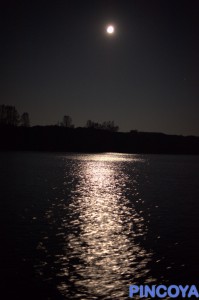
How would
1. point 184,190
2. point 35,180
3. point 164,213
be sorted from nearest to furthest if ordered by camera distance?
point 164,213 < point 184,190 < point 35,180

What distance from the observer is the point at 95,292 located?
57.0ft

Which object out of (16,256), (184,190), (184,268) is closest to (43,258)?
(16,256)

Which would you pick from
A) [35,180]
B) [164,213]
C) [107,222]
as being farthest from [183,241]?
[35,180]

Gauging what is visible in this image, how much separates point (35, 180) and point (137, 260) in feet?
162

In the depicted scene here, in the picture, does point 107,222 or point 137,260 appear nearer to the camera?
point 137,260

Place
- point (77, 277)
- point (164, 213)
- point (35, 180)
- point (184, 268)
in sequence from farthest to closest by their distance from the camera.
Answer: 1. point (35, 180)
2. point (164, 213)
3. point (184, 268)
4. point (77, 277)

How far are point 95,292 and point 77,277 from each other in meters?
2.11

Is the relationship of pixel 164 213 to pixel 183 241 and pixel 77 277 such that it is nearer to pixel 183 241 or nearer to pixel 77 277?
pixel 183 241

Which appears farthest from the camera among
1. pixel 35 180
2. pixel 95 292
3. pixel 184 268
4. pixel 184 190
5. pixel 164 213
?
pixel 35 180

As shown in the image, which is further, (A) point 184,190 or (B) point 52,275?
(A) point 184,190

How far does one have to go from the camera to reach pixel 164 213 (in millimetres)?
38375

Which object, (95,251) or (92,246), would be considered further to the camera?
(92,246)

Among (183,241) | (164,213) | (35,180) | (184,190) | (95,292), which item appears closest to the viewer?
(95,292)

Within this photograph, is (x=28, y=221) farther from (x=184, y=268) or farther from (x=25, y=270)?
(x=184, y=268)
